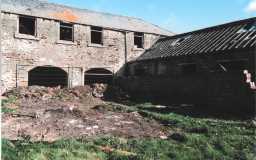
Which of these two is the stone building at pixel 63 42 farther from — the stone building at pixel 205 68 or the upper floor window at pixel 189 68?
the upper floor window at pixel 189 68

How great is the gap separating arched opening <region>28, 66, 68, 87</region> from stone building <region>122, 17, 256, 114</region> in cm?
552

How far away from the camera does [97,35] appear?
79.6ft

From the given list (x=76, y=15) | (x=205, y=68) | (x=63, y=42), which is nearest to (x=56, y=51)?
(x=63, y=42)

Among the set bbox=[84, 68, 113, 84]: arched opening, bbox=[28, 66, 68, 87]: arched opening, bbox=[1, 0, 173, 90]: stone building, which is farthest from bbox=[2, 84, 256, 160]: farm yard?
bbox=[84, 68, 113, 84]: arched opening

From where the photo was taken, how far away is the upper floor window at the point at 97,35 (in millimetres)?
22469

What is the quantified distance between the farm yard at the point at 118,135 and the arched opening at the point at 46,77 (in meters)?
9.18

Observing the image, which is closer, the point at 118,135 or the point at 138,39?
the point at 118,135

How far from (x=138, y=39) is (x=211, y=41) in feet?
26.4

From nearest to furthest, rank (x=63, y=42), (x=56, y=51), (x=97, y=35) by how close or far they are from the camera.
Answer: (x=56, y=51)
(x=63, y=42)
(x=97, y=35)

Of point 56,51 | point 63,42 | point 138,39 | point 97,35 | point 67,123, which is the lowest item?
point 67,123

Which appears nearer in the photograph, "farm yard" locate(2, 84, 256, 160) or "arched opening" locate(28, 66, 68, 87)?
"farm yard" locate(2, 84, 256, 160)

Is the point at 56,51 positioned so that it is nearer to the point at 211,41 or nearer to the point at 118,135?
the point at 211,41

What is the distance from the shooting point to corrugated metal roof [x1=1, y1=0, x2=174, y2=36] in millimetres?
19781

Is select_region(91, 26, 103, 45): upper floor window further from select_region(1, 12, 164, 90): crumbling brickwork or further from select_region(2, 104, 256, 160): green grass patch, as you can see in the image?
select_region(2, 104, 256, 160): green grass patch
